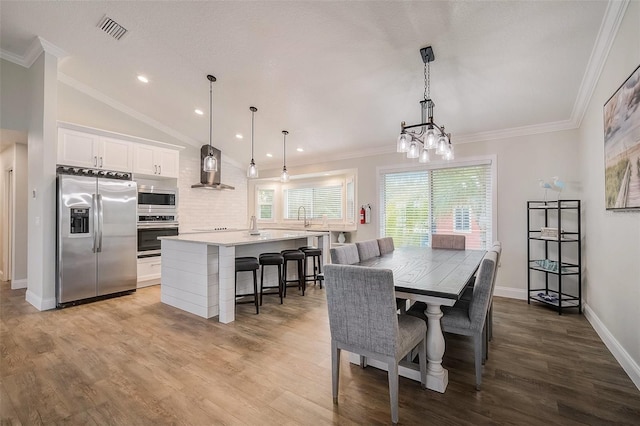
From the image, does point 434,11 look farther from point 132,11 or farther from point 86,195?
point 86,195

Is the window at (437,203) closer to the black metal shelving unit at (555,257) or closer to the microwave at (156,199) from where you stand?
the black metal shelving unit at (555,257)

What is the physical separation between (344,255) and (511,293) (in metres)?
3.05

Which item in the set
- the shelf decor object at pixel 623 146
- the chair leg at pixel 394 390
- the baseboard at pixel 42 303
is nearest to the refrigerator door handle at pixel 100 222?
the baseboard at pixel 42 303

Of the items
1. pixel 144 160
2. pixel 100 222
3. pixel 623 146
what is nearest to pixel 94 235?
pixel 100 222

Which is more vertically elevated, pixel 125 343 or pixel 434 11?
pixel 434 11

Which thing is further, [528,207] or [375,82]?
[528,207]

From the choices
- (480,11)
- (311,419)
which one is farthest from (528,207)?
(311,419)

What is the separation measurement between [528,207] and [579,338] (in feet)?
5.34

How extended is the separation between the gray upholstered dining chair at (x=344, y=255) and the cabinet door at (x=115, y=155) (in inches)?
159

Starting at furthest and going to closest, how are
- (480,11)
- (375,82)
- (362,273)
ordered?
1. (375,82)
2. (480,11)
3. (362,273)

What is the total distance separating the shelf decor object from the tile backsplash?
20.2 feet

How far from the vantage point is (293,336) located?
2.77 m

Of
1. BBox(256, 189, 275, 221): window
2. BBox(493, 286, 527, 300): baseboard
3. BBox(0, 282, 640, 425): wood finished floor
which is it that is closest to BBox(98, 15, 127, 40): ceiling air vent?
BBox(0, 282, 640, 425): wood finished floor

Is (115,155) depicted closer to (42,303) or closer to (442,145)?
(42,303)
